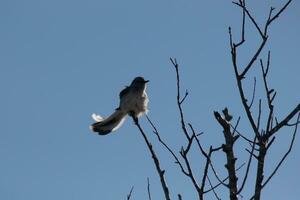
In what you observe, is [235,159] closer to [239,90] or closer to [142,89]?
[239,90]

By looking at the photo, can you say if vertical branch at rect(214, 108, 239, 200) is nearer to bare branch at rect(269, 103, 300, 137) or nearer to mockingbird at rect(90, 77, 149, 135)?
bare branch at rect(269, 103, 300, 137)

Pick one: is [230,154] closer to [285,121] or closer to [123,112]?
[285,121]

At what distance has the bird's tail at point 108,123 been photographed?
11766 mm

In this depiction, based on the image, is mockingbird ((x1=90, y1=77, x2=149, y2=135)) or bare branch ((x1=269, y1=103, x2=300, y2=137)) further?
mockingbird ((x1=90, y1=77, x2=149, y2=135))

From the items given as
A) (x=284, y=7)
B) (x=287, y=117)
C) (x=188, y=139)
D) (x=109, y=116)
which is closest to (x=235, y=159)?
(x=188, y=139)

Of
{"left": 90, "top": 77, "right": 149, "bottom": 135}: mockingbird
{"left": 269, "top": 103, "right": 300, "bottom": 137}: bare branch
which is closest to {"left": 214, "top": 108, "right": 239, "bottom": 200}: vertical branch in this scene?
{"left": 269, "top": 103, "right": 300, "bottom": 137}: bare branch

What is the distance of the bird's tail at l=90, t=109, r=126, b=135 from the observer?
11766mm

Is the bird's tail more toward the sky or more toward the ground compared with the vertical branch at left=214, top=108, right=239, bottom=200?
more toward the sky

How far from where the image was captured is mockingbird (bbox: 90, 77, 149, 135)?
1184cm

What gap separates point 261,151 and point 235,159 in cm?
71

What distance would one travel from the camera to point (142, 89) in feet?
41.3

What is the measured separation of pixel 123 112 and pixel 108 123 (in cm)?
35

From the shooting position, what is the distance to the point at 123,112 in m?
12.1

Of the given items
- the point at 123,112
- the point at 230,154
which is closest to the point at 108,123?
the point at 123,112
